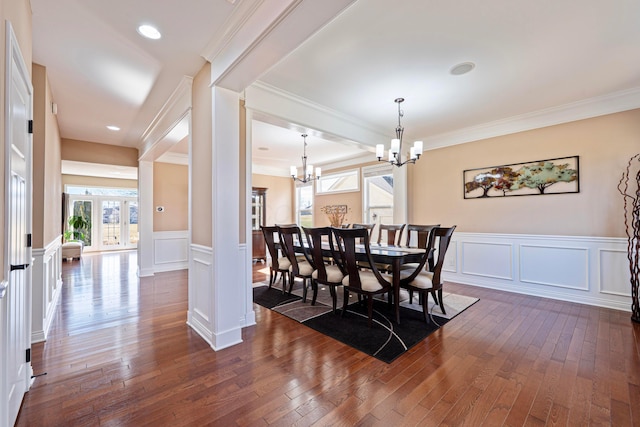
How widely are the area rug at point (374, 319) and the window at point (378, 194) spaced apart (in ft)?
7.63

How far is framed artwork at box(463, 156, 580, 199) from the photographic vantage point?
3.88 meters

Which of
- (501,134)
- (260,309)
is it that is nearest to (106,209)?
(260,309)

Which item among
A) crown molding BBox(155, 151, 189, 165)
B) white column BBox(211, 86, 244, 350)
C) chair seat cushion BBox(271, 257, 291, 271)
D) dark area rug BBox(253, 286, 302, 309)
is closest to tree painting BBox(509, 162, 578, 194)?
chair seat cushion BBox(271, 257, 291, 271)

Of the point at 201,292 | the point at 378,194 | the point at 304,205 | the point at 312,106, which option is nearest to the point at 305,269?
the point at 201,292

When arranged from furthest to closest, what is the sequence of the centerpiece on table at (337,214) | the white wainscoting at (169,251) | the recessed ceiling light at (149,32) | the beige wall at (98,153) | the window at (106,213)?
1. the window at (106,213)
2. the centerpiece on table at (337,214)
3. the white wainscoting at (169,251)
4. the beige wall at (98,153)
5. the recessed ceiling light at (149,32)

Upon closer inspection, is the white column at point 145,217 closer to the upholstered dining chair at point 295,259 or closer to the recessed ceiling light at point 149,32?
the upholstered dining chair at point 295,259

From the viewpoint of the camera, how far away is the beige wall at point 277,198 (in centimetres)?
787

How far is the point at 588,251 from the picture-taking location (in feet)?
12.2

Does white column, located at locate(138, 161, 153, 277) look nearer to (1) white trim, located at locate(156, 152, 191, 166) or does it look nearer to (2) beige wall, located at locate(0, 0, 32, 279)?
(1) white trim, located at locate(156, 152, 191, 166)

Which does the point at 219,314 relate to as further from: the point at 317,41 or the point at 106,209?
the point at 106,209

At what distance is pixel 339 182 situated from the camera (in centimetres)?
722

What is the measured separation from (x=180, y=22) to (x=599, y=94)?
16.0 ft

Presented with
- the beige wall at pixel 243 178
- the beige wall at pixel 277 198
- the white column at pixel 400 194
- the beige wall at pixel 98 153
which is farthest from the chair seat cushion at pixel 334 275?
the beige wall at pixel 98 153

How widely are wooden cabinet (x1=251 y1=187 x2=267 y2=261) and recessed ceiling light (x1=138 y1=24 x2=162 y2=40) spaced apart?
481 centimetres
